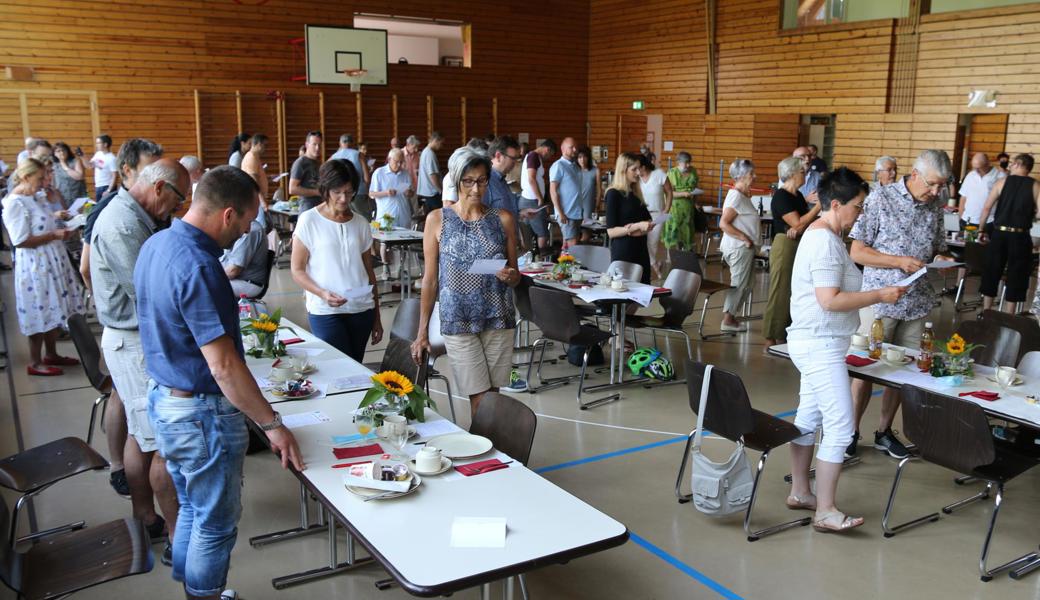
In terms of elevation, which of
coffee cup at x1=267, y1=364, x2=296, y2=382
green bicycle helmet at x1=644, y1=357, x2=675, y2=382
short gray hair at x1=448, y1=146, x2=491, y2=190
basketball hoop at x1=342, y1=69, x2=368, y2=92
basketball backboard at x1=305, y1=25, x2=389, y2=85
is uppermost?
basketball backboard at x1=305, y1=25, x2=389, y2=85

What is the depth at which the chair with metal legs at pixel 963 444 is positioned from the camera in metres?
3.53

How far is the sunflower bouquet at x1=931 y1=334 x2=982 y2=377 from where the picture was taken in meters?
4.11

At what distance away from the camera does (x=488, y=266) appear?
154 inches

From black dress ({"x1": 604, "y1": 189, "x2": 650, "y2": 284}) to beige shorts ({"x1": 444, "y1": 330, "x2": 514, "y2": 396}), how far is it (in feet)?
10.1

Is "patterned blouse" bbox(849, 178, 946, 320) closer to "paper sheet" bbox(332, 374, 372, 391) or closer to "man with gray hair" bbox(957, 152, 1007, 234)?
"paper sheet" bbox(332, 374, 372, 391)

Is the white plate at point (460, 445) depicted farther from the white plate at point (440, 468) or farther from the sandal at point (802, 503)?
the sandal at point (802, 503)

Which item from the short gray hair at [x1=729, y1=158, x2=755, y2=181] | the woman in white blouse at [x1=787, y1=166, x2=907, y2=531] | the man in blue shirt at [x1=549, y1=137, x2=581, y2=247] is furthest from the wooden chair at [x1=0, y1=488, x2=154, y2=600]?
the man in blue shirt at [x1=549, y1=137, x2=581, y2=247]

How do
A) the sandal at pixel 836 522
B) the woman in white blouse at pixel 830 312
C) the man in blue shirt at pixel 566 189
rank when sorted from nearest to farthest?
the woman in white blouse at pixel 830 312
the sandal at pixel 836 522
the man in blue shirt at pixel 566 189

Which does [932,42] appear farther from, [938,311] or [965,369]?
[965,369]

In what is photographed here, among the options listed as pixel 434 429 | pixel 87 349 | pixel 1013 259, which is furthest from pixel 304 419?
pixel 1013 259

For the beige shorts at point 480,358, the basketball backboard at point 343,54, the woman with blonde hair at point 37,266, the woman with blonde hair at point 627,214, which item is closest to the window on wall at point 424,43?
the basketball backboard at point 343,54

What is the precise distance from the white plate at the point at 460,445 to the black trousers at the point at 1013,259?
7.47 metres

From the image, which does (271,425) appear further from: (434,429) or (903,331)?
(903,331)

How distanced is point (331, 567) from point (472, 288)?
1418mm
